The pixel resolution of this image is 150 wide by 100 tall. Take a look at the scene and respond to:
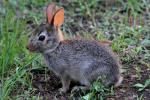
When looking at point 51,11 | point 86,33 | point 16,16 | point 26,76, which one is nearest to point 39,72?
point 26,76

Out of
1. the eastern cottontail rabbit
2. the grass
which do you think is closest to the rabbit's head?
the eastern cottontail rabbit

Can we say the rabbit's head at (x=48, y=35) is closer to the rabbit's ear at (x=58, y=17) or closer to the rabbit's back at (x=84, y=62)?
the rabbit's ear at (x=58, y=17)

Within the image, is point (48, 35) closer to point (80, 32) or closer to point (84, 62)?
point (84, 62)

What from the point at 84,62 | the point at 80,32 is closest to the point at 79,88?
the point at 84,62

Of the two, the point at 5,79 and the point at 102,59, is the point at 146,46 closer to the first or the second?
the point at 102,59

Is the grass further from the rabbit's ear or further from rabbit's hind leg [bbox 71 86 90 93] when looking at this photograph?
the rabbit's ear

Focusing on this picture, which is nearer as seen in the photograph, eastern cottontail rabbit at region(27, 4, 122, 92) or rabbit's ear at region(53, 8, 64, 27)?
eastern cottontail rabbit at region(27, 4, 122, 92)
